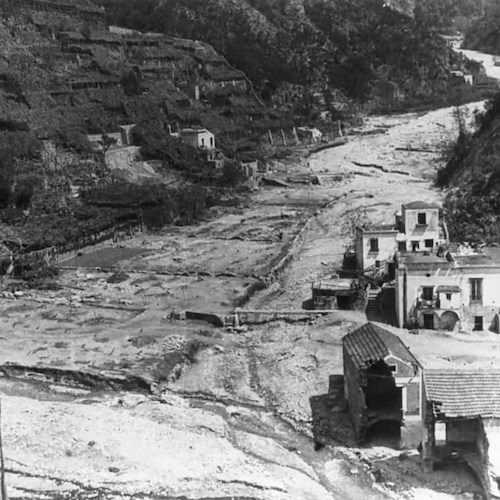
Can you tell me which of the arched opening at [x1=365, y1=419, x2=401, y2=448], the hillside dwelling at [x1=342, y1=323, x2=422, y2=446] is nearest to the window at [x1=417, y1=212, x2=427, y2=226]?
the hillside dwelling at [x1=342, y1=323, x2=422, y2=446]

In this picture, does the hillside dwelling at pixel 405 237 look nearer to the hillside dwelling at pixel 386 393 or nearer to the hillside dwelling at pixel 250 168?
the hillside dwelling at pixel 386 393

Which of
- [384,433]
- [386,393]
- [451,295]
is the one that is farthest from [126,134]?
[384,433]

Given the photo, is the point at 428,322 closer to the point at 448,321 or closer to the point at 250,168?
the point at 448,321

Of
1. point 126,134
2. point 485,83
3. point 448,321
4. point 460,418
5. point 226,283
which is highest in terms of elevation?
point 485,83

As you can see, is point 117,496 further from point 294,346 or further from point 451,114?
point 451,114

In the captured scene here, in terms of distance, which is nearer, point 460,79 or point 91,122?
point 91,122

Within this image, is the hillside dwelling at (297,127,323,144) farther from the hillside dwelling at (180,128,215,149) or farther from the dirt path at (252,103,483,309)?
the hillside dwelling at (180,128,215,149)

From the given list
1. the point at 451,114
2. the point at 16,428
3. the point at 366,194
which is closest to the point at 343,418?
the point at 16,428
